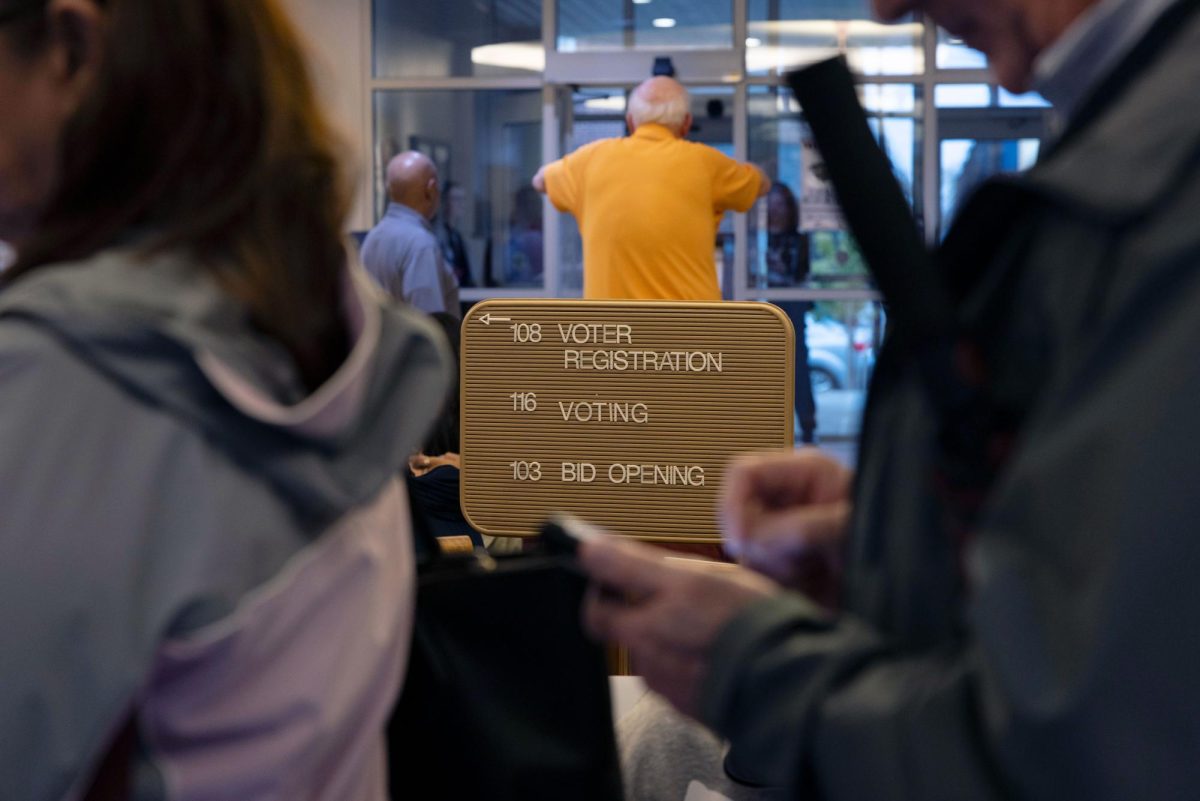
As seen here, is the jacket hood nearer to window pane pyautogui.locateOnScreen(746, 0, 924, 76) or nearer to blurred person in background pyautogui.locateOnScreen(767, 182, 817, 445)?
blurred person in background pyautogui.locateOnScreen(767, 182, 817, 445)

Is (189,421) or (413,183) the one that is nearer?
(189,421)

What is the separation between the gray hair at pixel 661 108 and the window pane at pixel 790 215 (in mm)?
3307

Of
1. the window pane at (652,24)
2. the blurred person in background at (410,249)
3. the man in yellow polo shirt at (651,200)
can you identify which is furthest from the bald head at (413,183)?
the window pane at (652,24)

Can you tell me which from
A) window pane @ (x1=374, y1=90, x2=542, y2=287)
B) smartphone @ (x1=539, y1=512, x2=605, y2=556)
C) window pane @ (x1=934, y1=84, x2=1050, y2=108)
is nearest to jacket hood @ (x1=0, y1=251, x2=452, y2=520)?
smartphone @ (x1=539, y1=512, x2=605, y2=556)

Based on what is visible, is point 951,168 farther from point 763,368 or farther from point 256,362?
point 256,362

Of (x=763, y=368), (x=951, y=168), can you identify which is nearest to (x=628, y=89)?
(x=951, y=168)

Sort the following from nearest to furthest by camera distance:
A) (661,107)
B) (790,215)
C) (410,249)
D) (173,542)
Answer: (173,542) < (661,107) < (410,249) < (790,215)

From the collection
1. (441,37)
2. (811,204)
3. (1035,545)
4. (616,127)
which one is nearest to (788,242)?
(811,204)

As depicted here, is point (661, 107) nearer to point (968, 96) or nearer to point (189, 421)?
point (968, 96)

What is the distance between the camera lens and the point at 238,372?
85 cm

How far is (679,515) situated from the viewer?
8.75ft

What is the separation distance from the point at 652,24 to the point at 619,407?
6426 millimetres

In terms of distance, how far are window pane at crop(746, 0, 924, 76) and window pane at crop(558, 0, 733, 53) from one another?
23 cm

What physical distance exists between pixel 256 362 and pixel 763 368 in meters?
1.83
